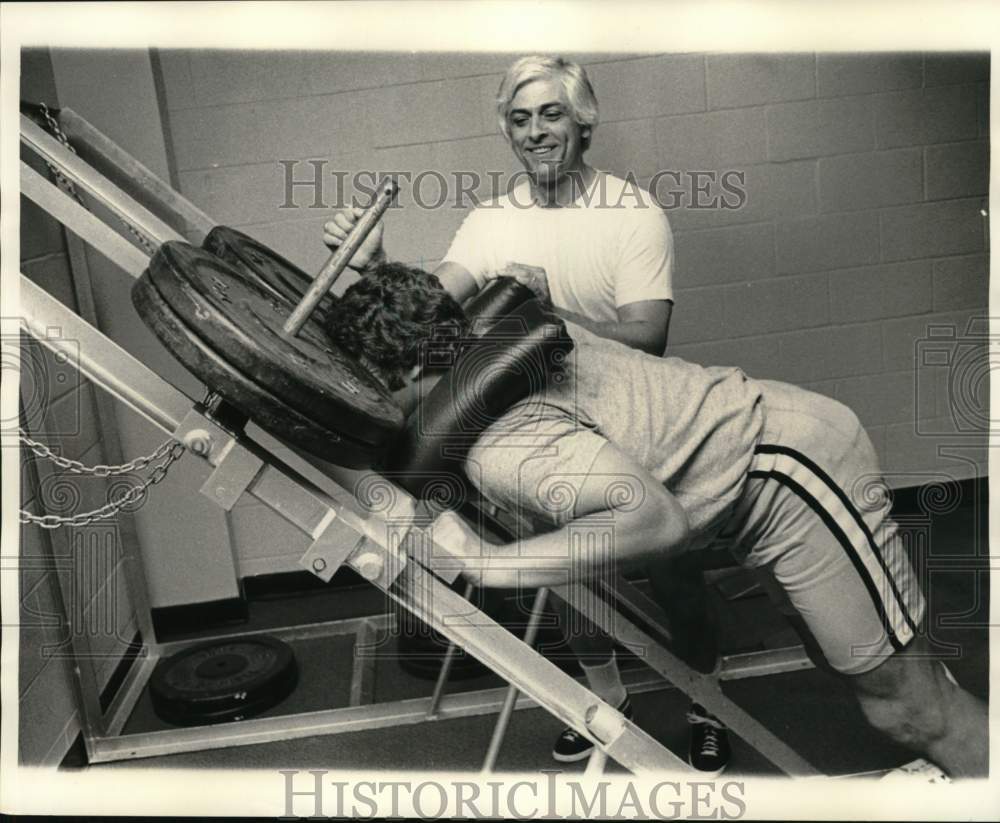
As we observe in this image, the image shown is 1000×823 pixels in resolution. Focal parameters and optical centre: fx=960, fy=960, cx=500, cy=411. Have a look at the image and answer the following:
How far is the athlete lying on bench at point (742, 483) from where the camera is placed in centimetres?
142

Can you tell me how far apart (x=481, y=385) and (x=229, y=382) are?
14.5 inches

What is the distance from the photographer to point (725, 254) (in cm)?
273

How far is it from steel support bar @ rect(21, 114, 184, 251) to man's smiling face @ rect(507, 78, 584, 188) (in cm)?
80

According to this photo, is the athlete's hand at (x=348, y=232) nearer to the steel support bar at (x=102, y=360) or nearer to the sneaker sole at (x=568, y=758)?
the steel support bar at (x=102, y=360)

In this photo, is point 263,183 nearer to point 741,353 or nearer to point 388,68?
point 388,68

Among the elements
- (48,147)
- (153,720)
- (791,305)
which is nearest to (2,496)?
(48,147)

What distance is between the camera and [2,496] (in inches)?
59.6

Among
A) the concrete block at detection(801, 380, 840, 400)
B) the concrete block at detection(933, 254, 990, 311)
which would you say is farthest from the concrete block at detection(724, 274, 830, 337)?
the concrete block at detection(933, 254, 990, 311)

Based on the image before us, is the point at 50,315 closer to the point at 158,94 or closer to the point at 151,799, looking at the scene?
the point at 151,799

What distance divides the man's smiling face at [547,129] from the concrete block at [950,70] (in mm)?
1242

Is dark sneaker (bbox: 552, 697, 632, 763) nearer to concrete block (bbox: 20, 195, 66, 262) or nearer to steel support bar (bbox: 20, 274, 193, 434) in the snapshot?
steel support bar (bbox: 20, 274, 193, 434)

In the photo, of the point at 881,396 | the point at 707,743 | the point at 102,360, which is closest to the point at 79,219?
the point at 102,360

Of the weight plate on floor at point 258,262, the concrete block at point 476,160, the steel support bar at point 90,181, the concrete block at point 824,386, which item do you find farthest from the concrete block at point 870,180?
the steel support bar at point 90,181

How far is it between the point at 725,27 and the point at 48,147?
133 centimetres
